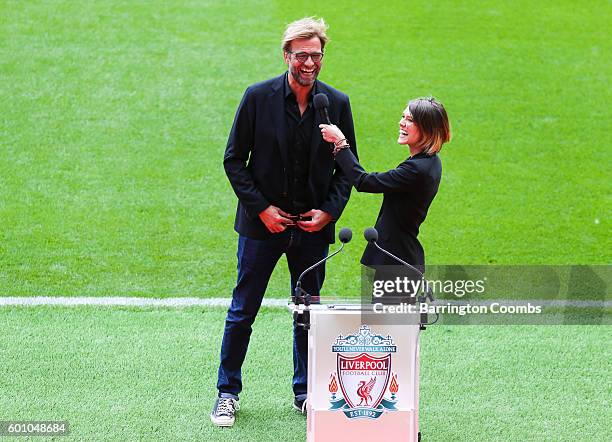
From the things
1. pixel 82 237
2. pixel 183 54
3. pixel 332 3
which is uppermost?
pixel 332 3

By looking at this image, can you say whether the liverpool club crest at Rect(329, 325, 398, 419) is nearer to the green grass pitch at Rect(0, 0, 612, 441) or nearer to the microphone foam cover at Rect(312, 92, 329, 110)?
the green grass pitch at Rect(0, 0, 612, 441)

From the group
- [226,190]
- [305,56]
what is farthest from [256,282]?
[226,190]

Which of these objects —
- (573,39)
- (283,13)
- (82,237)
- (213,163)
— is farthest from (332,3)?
(82,237)

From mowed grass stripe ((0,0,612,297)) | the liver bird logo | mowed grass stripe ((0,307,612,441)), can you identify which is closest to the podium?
the liver bird logo

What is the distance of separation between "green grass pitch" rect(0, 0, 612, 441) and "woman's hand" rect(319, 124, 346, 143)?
4.69 ft

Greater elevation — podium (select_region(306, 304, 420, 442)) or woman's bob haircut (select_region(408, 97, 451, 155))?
woman's bob haircut (select_region(408, 97, 451, 155))

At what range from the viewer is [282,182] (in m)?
4.80

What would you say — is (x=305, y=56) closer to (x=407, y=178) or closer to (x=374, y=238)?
(x=407, y=178)

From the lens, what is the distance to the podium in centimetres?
433

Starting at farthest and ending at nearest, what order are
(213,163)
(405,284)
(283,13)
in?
(283,13)
(213,163)
(405,284)

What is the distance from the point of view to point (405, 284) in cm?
450

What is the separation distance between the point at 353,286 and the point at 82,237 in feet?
6.60

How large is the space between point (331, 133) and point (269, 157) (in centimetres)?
37

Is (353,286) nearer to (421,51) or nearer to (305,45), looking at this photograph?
(305,45)
